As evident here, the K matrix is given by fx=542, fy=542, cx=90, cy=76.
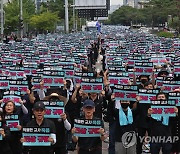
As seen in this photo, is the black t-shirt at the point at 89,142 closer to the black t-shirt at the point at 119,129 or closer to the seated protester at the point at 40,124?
the seated protester at the point at 40,124

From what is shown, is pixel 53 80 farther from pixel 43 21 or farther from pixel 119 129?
pixel 43 21

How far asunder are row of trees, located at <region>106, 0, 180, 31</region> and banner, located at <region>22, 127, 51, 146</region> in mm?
63141

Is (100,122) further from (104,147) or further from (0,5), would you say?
(0,5)

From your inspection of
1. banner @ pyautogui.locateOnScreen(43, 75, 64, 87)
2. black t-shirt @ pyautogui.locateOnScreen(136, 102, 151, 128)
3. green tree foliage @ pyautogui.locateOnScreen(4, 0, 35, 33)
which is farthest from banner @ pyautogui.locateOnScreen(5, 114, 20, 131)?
green tree foliage @ pyautogui.locateOnScreen(4, 0, 35, 33)

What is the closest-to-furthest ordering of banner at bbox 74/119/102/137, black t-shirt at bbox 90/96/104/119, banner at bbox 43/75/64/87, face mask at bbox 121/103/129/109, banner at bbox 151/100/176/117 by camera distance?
1. banner at bbox 74/119/102/137
2. banner at bbox 151/100/176/117
3. face mask at bbox 121/103/129/109
4. black t-shirt at bbox 90/96/104/119
5. banner at bbox 43/75/64/87

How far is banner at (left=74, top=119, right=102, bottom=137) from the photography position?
815 centimetres

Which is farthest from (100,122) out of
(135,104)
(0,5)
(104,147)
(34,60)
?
(0,5)

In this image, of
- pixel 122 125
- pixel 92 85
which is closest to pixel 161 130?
pixel 122 125

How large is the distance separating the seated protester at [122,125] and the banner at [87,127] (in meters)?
1.28

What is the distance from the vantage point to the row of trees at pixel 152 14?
81912 millimetres

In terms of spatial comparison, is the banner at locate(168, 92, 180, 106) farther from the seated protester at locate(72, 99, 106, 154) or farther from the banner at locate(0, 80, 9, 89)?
the banner at locate(0, 80, 9, 89)

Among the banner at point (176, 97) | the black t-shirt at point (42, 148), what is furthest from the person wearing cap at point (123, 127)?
the black t-shirt at point (42, 148)

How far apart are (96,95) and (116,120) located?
971mm

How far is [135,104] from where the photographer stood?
9.99 metres
